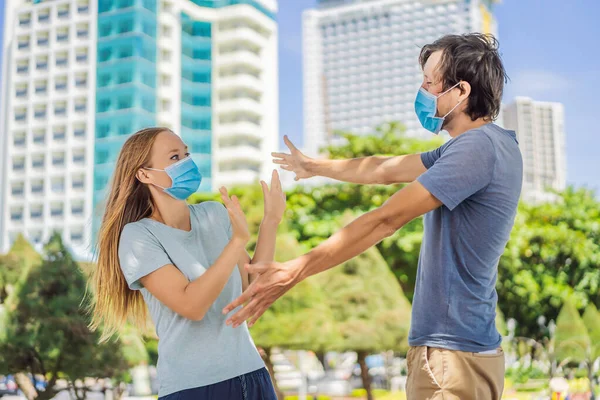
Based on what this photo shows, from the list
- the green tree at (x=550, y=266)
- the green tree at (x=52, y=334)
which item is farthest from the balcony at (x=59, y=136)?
the green tree at (x=52, y=334)

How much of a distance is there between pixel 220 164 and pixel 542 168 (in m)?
87.2

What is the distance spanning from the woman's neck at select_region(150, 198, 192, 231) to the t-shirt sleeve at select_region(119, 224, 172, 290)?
12 centimetres

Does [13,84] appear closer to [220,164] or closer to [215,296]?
[220,164]

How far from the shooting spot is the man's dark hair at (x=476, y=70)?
2008 mm

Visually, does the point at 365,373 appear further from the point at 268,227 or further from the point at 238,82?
the point at 238,82

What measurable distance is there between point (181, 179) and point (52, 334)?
626 cm

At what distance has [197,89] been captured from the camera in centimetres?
4294

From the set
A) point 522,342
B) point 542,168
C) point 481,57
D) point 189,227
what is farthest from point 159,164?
point 542,168

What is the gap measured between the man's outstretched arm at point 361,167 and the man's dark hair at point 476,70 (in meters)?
0.40

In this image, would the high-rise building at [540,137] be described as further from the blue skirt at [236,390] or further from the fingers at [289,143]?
the blue skirt at [236,390]

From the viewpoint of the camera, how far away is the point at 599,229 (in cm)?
1855

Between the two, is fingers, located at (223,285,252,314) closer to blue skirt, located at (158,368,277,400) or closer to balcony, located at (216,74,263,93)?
blue skirt, located at (158,368,277,400)

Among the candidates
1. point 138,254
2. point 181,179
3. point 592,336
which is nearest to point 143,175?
point 181,179

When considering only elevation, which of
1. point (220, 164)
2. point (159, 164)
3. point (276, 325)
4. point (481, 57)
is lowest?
point (276, 325)
